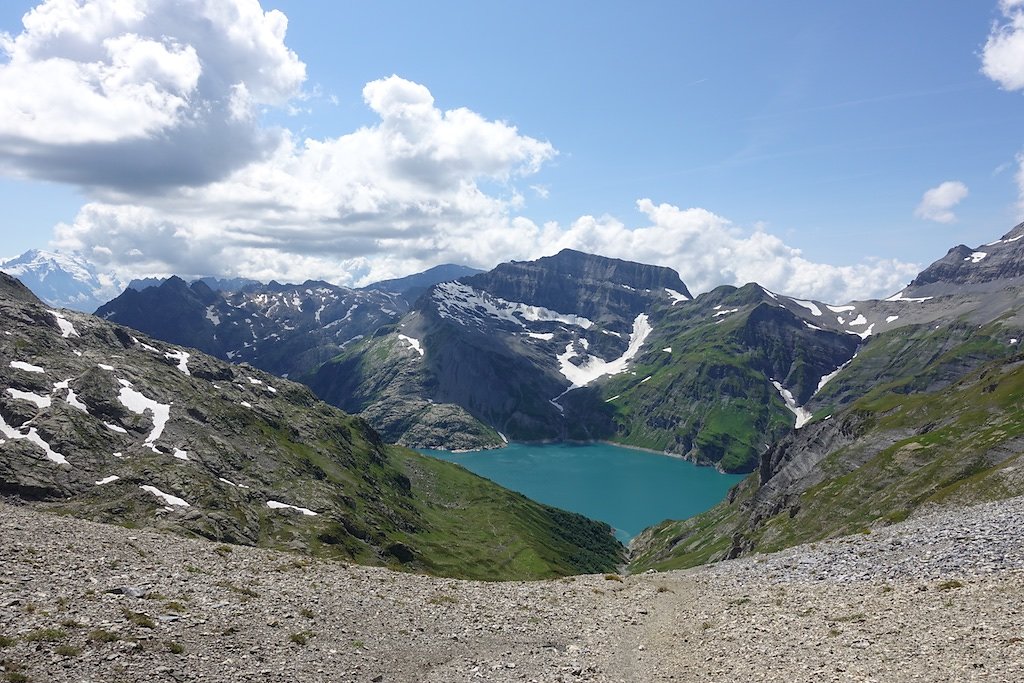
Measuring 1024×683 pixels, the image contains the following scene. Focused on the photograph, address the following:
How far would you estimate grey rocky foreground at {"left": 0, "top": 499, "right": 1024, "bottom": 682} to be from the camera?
22688 millimetres

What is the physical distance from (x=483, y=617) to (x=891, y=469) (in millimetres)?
118027

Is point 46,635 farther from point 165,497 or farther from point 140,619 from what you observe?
point 165,497

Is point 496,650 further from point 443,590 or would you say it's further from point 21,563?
point 21,563

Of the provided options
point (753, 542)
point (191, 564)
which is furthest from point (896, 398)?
point (191, 564)

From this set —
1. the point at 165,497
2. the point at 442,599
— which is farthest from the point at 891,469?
the point at 165,497

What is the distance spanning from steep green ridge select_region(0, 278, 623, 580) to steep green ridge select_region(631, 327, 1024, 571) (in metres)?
64.7

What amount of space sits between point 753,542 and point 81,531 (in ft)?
406

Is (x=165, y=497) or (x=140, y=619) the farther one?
(x=165, y=497)

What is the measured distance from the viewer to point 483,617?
3450cm

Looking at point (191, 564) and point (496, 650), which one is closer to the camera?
point (496, 650)

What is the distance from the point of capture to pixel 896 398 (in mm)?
197000

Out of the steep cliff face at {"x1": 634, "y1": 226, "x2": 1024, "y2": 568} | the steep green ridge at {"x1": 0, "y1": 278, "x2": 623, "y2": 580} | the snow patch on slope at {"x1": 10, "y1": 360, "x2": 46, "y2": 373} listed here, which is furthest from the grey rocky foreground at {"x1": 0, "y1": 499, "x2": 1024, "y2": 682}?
the snow patch on slope at {"x1": 10, "y1": 360, "x2": 46, "y2": 373}

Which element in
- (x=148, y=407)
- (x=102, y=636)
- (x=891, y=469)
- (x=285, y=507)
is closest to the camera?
(x=102, y=636)

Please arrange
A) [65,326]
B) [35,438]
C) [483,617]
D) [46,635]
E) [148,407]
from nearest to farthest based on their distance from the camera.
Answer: [46,635]
[483,617]
[35,438]
[148,407]
[65,326]
